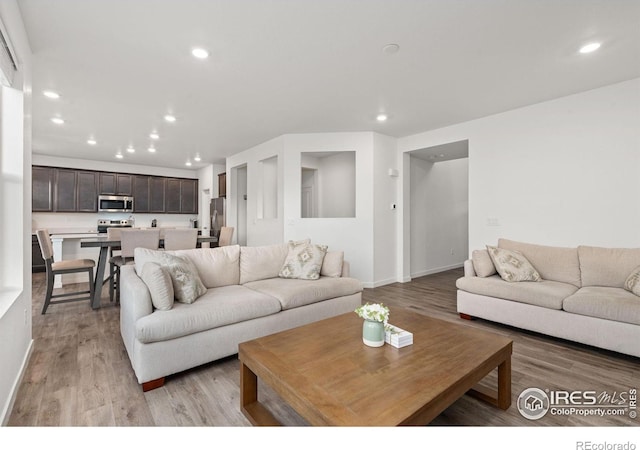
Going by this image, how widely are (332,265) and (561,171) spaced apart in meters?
2.99

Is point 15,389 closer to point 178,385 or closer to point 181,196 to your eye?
point 178,385

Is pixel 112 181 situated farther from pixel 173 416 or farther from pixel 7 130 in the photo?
pixel 173 416

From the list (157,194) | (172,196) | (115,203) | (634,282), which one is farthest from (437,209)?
(115,203)

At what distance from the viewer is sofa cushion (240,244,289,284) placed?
321cm

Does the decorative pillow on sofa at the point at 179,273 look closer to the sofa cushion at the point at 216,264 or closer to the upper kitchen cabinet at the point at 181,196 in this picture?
the sofa cushion at the point at 216,264

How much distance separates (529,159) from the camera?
3.94 m

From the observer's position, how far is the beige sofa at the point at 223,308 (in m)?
2.06

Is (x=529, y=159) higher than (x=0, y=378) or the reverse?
higher

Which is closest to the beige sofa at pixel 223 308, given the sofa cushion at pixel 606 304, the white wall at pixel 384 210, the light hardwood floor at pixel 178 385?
the light hardwood floor at pixel 178 385

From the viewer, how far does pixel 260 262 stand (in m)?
3.30

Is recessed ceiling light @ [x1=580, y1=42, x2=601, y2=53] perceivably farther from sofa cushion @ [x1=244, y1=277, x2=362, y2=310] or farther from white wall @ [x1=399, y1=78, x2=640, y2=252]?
sofa cushion @ [x1=244, y1=277, x2=362, y2=310]

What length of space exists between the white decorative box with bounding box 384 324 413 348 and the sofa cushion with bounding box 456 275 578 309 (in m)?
1.86

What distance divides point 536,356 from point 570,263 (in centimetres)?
136
